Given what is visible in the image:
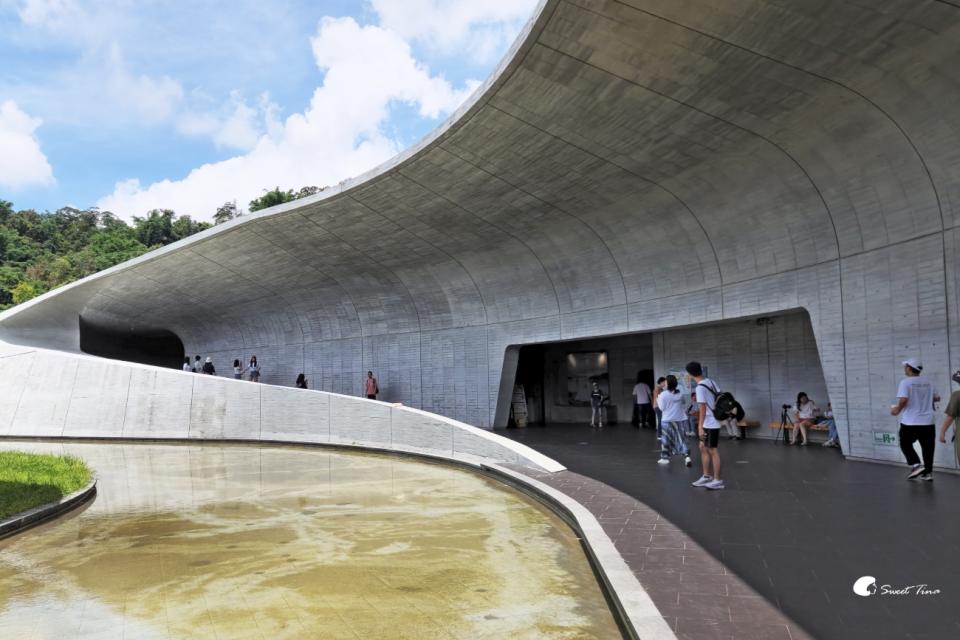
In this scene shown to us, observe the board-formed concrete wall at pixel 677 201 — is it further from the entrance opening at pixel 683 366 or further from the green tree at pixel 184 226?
the green tree at pixel 184 226

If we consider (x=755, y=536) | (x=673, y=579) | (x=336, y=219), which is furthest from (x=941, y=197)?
(x=336, y=219)

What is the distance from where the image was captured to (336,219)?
17297 millimetres

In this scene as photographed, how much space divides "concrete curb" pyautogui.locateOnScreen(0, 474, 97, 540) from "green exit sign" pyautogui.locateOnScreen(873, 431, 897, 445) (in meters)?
11.1

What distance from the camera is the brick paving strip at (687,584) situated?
3.58 metres

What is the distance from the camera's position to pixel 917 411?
7.85 m

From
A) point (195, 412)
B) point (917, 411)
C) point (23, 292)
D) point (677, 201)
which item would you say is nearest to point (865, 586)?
point (917, 411)

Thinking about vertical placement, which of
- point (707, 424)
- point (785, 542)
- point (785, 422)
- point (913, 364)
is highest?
point (913, 364)

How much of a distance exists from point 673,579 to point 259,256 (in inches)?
750

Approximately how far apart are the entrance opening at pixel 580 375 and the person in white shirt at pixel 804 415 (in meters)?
5.74

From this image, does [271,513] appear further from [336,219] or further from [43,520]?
[336,219]

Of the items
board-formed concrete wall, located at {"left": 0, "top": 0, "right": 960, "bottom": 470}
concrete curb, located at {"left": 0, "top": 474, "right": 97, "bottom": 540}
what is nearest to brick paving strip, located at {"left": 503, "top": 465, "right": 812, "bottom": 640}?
board-formed concrete wall, located at {"left": 0, "top": 0, "right": 960, "bottom": 470}

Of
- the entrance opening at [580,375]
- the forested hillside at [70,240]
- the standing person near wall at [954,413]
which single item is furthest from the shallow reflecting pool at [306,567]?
the forested hillside at [70,240]

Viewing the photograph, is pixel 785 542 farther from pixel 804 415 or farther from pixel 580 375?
pixel 580 375

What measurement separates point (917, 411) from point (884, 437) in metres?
2.16
